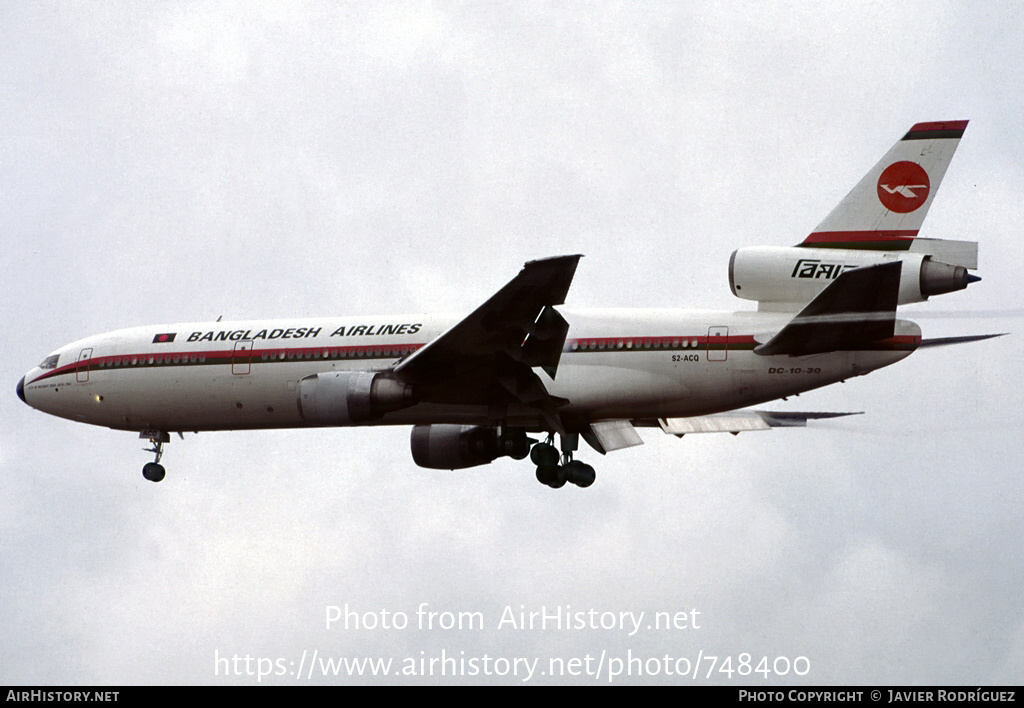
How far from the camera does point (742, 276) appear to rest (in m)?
31.0

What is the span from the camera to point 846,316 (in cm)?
2881

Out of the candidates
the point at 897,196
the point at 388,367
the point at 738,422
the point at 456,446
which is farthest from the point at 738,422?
the point at 388,367

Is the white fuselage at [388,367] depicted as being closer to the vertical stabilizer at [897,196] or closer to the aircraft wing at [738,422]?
the vertical stabilizer at [897,196]

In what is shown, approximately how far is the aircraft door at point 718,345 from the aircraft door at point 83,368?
15499 mm

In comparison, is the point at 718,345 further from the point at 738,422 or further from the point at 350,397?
the point at 350,397

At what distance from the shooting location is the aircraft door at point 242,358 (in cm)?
3412

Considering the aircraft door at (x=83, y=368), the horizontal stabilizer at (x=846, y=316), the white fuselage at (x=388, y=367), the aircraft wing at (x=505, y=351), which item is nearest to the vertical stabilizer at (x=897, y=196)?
the white fuselage at (x=388, y=367)

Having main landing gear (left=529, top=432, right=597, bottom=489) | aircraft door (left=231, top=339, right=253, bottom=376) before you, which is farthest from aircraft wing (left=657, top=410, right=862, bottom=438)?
aircraft door (left=231, top=339, right=253, bottom=376)

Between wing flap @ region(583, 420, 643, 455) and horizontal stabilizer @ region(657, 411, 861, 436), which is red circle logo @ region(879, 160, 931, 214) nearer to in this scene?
horizontal stabilizer @ region(657, 411, 861, 436)

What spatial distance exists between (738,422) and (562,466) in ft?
17.2

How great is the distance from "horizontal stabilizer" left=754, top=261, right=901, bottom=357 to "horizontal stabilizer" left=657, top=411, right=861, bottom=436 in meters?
6.18

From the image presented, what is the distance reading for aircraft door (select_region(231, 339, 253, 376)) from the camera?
34.1 metres
